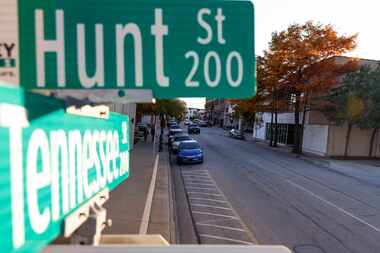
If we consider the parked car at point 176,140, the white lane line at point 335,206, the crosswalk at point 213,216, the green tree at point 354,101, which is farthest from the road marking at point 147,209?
the green tree at point 354,101

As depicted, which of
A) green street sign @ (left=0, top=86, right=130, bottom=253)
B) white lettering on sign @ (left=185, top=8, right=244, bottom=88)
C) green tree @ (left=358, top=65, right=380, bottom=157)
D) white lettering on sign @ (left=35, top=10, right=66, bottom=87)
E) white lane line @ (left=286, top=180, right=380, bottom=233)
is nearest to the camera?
green street sign @ (left=0, top=86, right=130, bottom=253)

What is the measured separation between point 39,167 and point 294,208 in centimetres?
946

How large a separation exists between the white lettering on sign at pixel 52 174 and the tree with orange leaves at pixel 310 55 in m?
23.9

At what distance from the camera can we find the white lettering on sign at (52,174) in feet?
3.13

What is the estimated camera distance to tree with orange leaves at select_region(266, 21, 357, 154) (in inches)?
885

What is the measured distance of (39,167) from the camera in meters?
1.06

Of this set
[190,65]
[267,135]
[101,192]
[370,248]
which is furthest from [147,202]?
[267,135]

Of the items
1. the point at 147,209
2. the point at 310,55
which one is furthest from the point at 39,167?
the point at 310,55

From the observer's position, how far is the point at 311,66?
23453 millimetres

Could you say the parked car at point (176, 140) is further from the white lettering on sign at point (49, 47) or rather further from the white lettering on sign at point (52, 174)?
the white lettering on sign at point (49, 47)

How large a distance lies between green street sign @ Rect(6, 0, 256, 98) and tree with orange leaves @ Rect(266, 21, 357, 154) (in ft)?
77.3

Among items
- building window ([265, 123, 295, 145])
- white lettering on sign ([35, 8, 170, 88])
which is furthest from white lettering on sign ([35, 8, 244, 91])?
building window ([265, 123, 295, 145])

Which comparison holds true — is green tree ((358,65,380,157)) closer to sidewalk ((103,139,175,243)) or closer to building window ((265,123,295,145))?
building window ((265,123,295,145))

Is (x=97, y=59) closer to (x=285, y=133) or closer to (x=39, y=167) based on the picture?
(x=39, y=167)
